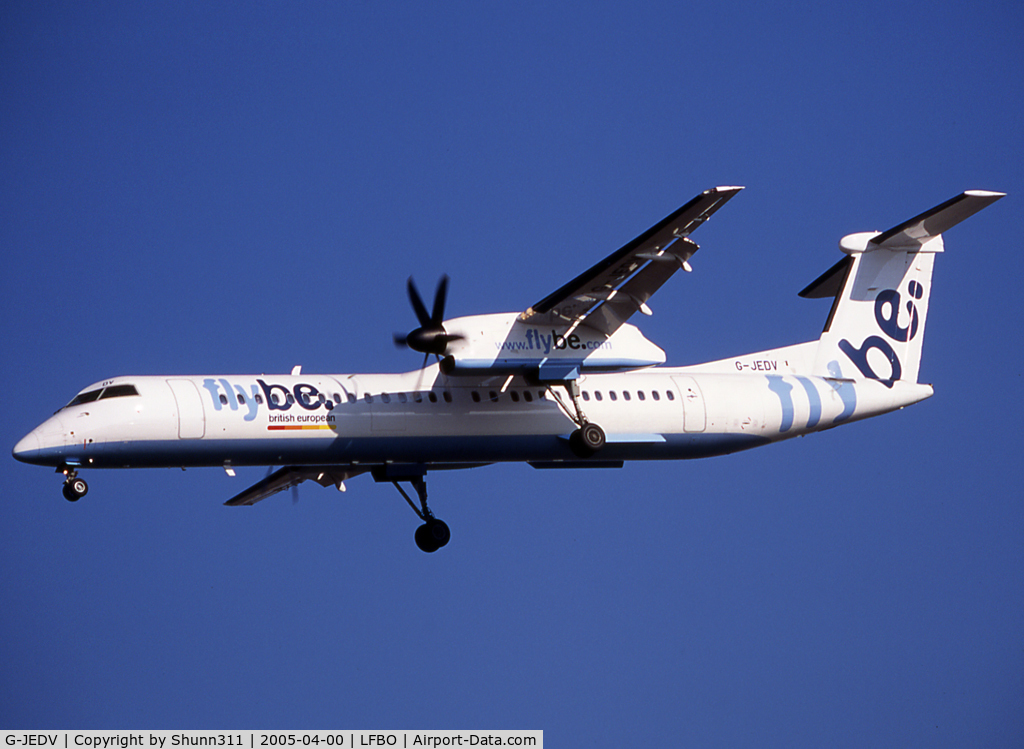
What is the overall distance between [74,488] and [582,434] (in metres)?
8.27

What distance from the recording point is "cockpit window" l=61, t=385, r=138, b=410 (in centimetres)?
2030

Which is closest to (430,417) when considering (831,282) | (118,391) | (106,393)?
(118,391)

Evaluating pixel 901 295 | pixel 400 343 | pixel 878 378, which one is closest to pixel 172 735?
pixel 400 343

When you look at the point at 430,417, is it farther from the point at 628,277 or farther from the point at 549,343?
the point at 628,277

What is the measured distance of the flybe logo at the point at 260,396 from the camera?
20.7 meters

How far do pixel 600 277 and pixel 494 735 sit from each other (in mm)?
7337

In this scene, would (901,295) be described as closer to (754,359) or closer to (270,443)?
(754,359)

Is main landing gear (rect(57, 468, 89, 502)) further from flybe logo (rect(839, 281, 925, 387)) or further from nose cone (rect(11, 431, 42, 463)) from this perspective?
flybe logo (rect(839, 281, 925, 387))

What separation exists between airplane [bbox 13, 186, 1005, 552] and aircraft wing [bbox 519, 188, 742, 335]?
33 millimetres

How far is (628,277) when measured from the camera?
2127 centimetres

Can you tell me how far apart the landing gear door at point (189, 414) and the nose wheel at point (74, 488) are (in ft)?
5.40

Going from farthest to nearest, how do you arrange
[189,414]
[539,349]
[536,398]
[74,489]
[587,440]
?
[536,398] < [587,440] < [539,349] < [189,414] < [74,489]

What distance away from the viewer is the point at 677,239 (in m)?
20.4

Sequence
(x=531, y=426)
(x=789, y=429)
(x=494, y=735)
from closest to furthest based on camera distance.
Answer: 1. (x=494, y=735)
2. (x=531, y=426)
3. (x=789, y=429)
